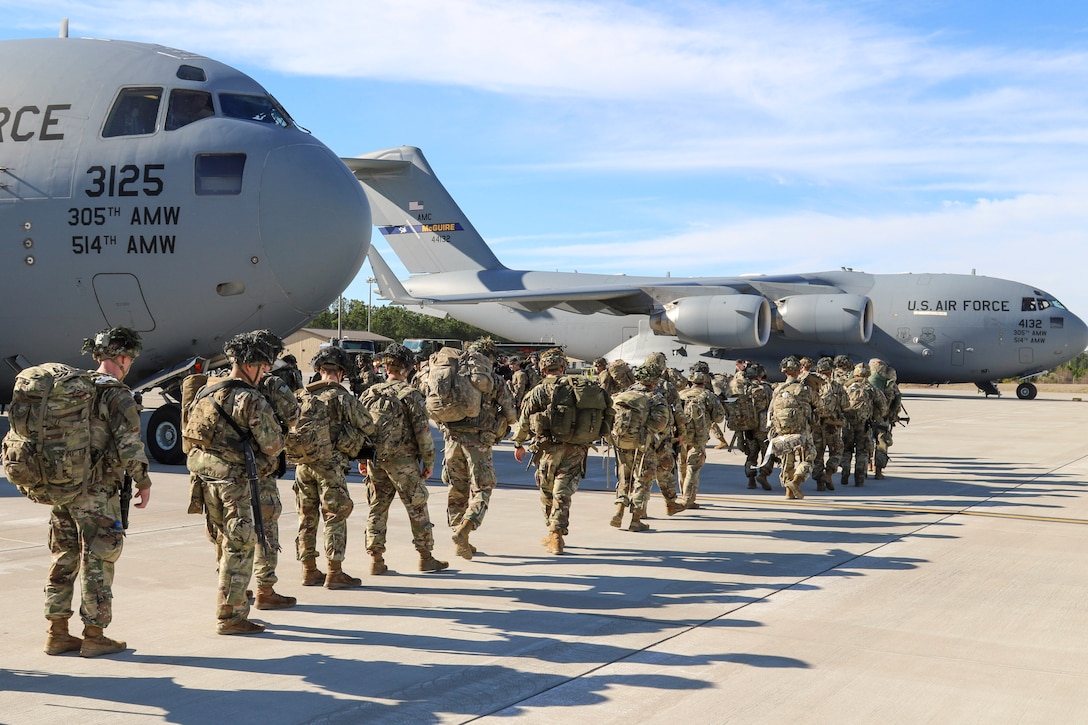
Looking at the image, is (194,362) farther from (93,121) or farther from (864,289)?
(864,289)

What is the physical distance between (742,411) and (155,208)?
24.2ft

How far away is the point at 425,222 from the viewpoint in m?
35.1

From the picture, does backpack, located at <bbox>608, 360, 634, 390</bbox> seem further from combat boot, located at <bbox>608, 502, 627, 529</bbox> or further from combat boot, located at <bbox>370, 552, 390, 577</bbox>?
combat boot, located at <bbox>370, 552, 390, 577</bbox>

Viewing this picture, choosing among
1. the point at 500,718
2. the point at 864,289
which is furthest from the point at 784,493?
the point at 864,289

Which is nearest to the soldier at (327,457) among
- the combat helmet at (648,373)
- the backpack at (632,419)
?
the backpack at (632,419)

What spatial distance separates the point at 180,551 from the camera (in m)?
8.13

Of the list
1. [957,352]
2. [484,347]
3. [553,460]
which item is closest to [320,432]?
[553,460]

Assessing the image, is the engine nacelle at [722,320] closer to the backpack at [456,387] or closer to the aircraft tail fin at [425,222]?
the aircraft tail fin at [425,222]

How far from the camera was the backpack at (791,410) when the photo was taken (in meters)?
11.7

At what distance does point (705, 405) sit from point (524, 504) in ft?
7.31

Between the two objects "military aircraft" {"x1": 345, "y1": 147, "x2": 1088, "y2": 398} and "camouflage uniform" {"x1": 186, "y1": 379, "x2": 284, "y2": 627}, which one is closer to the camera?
"camouflage uniform" {"x1": 186, "y1": 379, "x2": 284, "y2": 627}

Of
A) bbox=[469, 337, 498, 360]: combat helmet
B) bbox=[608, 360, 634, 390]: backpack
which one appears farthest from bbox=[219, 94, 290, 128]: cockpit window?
bbox=[608, 360, 634, 390]: backpack

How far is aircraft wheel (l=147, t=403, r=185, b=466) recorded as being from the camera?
1305 cm

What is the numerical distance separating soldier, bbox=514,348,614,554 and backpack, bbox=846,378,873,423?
525cm
